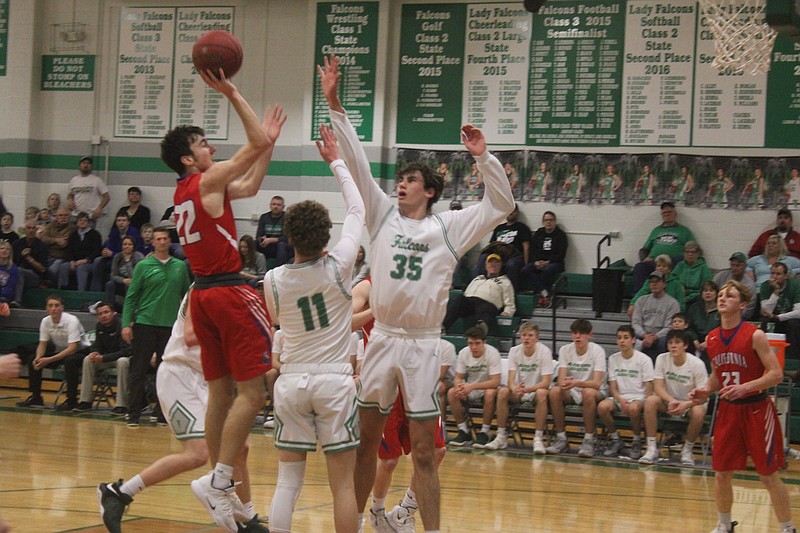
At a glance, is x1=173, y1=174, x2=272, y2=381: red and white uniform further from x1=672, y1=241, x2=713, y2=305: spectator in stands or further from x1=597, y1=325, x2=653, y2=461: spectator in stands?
x1=672, y1=241, x2=713, y2=305: spectator in stands

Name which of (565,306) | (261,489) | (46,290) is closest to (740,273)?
(565,306)

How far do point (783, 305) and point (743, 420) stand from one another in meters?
5.83

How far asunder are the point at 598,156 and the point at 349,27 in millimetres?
4438

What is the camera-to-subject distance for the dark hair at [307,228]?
4793 millimetres

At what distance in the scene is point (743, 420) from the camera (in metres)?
6.76

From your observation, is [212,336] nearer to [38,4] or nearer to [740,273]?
[740,273]

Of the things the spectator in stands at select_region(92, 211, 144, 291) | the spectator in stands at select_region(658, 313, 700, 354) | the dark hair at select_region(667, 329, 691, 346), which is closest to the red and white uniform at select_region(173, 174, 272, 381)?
the dark hair at select_region(667, 329, 691, 346)

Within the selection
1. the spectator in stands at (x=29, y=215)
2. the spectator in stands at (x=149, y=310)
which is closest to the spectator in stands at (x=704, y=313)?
the spectator in stands at (x=149, y=310)

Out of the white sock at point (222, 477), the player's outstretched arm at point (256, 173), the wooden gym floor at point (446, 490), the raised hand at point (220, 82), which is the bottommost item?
the wooden gym floor at point (446, 490)

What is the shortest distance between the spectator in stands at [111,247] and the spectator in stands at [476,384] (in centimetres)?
643

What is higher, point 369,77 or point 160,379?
point 369,77

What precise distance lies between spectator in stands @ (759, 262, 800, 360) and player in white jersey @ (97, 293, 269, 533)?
7.98 metres

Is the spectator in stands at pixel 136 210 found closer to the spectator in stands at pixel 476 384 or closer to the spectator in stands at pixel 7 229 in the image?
the spectator in stands at pixel 7 229

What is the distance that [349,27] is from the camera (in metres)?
15.9
